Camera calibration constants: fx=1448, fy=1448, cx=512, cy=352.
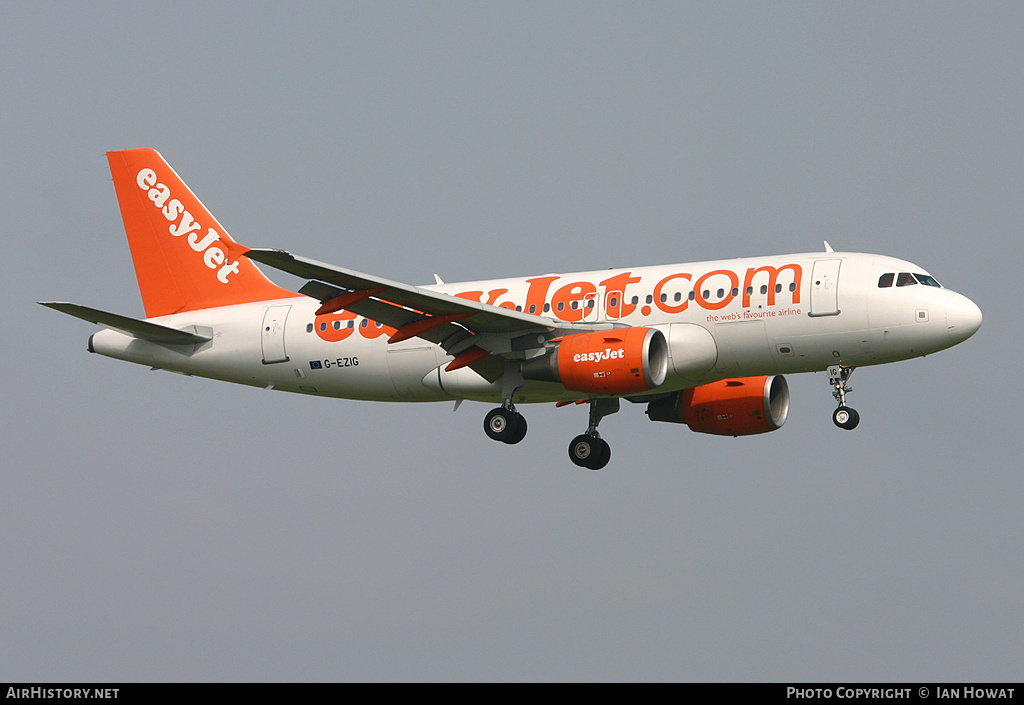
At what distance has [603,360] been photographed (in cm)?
3331

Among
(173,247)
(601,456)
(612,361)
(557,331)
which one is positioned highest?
(173,247)

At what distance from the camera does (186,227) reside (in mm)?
41688

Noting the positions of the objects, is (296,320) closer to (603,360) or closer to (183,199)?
(183,199)

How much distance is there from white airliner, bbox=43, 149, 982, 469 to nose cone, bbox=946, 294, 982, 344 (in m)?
0.03

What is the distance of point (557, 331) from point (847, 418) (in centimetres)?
715

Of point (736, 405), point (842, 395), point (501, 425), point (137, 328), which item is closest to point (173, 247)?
point (137, 328)

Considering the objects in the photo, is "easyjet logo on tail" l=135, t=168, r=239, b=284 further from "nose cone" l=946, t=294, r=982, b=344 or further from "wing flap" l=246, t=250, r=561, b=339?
"nose cone" l=946, t=294, r=982, b=344

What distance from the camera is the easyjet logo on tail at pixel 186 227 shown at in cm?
4066

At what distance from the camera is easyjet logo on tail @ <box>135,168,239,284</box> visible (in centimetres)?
4066

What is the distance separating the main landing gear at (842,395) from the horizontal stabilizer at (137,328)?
16.5 meters


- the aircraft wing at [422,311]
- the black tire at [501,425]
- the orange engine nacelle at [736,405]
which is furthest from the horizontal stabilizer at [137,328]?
the orange engine nacelle at [736,405]

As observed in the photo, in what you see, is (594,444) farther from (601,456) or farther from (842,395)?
(842,395)
